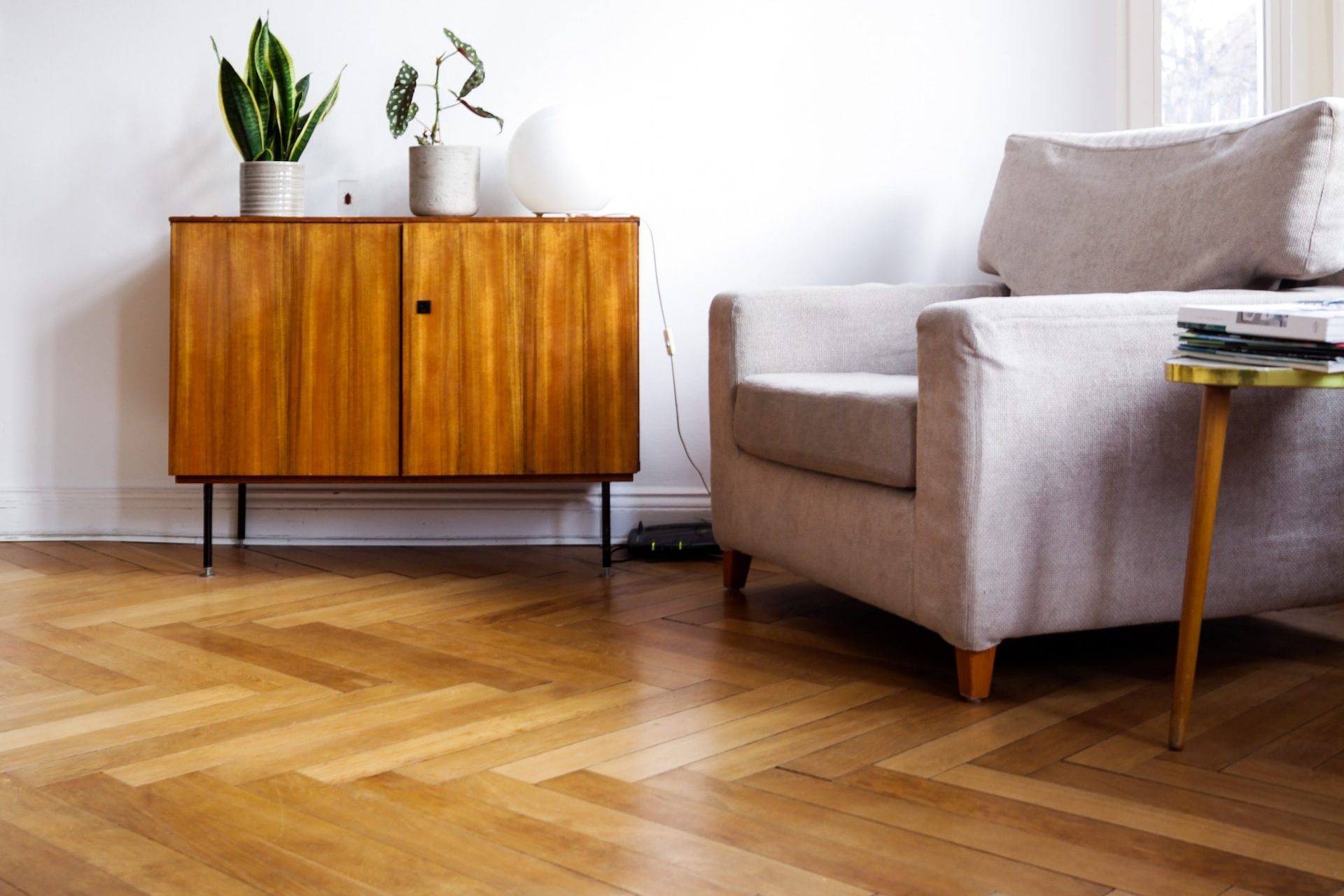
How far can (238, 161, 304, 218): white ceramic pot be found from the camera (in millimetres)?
2770

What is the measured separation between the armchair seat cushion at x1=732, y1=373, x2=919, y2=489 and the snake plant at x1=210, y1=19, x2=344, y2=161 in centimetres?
114

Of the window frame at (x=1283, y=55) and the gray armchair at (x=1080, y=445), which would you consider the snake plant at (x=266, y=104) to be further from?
the window frame at (x=1283, y=55)

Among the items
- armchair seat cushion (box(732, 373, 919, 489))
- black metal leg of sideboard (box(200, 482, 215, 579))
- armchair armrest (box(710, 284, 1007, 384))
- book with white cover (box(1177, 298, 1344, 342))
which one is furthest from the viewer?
black metal leg of sideboard (box(200, 482, 215, 579))

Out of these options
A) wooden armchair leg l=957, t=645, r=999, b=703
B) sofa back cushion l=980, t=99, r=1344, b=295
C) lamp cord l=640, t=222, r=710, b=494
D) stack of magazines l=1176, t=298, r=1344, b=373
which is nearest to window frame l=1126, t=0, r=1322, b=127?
sofa back cushion l=980, t=99, r=1344, b=295

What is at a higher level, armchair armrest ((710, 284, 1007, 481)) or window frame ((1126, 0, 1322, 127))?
window frame ((1126, 0, 1322, 127))

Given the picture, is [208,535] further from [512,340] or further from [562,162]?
[562,162]

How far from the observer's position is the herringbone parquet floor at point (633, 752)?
1310 mm

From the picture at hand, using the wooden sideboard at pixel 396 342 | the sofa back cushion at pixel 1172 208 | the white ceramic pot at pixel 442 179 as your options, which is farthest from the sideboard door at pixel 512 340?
the sofa back cushion at pixel 1172 208

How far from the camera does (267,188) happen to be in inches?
109

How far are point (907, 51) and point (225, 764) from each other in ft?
7.42

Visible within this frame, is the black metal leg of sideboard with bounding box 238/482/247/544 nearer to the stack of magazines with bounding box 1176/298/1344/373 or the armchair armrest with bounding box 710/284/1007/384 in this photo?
the armchair armrest with bounding box 710/284/1007/384

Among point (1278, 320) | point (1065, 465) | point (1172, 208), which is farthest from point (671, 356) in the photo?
point (1278, 320)

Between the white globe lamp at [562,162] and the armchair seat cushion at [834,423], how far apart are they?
62 cm

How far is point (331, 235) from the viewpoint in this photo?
2672 millimetres
